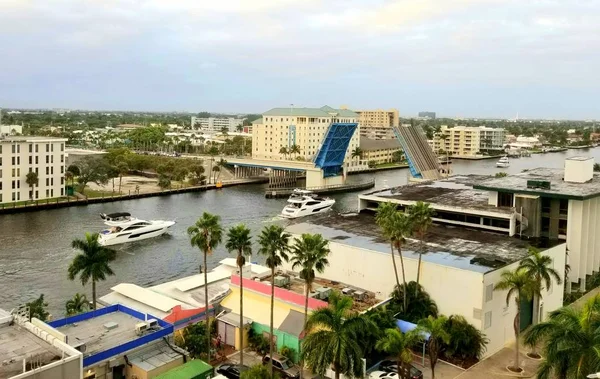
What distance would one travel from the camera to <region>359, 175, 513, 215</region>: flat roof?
26.9 meters

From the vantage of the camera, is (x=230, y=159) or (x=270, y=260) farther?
(x=230, y=159)

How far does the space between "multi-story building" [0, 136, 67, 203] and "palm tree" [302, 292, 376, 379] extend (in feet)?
135

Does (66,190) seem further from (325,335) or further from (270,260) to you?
(325,335)

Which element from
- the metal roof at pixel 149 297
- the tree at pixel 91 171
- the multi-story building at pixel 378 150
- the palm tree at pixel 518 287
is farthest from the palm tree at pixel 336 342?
the multi-story building at pixel 378 150

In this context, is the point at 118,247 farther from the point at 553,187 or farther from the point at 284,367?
the point at 553,187

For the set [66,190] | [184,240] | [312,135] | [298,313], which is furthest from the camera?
[312,135]

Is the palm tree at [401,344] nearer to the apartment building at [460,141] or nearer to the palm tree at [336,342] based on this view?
the palm tree at [336,342]

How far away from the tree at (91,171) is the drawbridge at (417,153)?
3061 cm

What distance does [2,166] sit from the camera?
4606 centimetres

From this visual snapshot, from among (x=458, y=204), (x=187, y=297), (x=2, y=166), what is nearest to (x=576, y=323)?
(x=187, y=297)

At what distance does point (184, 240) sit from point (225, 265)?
495 inches

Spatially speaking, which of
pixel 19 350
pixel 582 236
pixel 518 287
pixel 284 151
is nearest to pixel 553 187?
pixel 582 236

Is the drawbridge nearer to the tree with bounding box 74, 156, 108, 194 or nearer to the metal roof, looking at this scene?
the tree with bounding box 74, 156, 108, 194

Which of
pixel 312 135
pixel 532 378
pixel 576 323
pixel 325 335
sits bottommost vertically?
→ pixel 532 378
